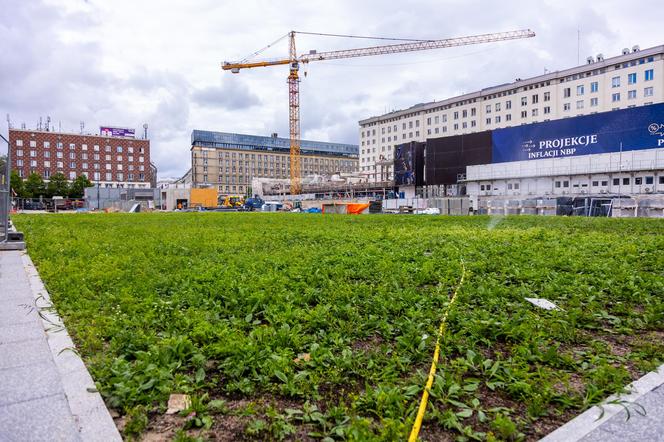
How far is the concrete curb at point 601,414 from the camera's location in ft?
7.33

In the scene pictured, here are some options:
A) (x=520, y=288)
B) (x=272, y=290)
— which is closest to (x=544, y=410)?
(x=520, y=288)

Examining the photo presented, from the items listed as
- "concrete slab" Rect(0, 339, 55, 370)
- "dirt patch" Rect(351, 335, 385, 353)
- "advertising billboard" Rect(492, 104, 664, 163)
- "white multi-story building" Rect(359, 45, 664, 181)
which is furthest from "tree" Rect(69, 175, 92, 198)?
"dirt patch" Rect(351, 335, 385, 353)

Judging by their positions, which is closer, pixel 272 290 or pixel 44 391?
pixel 44 391

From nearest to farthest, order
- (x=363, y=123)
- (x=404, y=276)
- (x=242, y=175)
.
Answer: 1. (x=404, y=276)
2. (x=363, y=123)
3. (x=242, y=175)

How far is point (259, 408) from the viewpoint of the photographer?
8.34 ft

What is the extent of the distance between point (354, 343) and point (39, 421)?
2.23 m

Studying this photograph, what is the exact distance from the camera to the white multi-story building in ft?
232

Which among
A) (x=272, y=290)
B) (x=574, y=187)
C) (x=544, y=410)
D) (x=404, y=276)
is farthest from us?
(x=574, y=187)

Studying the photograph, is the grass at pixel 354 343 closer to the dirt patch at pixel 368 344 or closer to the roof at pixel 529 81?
the dirt patch at pixel 368 344

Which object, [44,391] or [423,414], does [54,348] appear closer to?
[44,391]

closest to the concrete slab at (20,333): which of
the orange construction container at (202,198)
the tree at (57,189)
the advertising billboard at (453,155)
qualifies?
the advertising billboard at (453,155)

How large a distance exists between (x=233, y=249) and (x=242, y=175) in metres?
161

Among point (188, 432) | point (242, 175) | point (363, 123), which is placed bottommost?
point (188, 432)

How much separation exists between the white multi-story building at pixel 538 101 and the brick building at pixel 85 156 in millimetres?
69776
